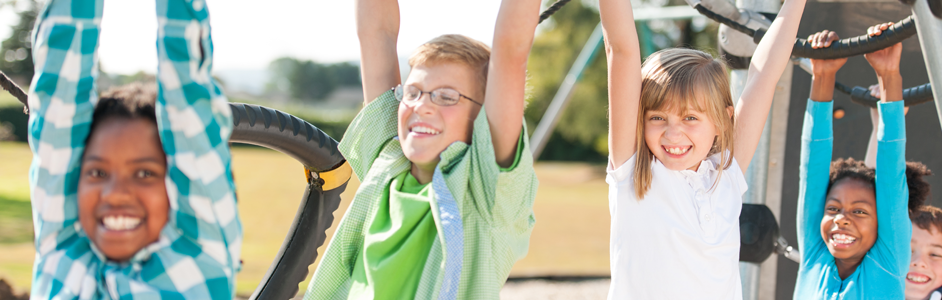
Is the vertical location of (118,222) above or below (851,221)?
above

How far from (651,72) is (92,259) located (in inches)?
47.7

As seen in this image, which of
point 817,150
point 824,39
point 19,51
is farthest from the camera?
point 19,51

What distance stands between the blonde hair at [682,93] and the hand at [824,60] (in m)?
Answer: 0.39

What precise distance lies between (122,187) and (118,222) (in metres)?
0.06

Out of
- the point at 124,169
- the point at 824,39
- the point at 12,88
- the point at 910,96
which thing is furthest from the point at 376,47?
the point at 910,96

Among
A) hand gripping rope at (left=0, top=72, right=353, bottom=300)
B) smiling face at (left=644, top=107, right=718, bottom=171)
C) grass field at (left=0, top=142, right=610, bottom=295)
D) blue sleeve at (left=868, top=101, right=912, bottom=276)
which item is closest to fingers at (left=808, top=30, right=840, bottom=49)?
blue sleeve at (left=868, top=101, right=912, bottom=276)

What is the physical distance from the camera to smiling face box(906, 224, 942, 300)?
1945 mm

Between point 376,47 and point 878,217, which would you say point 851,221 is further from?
point 376,47

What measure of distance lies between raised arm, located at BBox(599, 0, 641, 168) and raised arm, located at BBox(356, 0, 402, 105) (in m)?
0.50

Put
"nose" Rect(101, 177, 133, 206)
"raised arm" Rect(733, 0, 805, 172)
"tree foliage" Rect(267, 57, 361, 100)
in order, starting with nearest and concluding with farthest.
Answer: "nose" Rect(101, 177, 133, 206) < "raised arm" Rect(733, 0, 805, 172) < "tree foliage" Rect(267, 57, 361, 100)

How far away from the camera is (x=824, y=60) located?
1.86 metres

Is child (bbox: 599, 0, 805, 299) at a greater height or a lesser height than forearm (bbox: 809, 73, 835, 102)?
lesser

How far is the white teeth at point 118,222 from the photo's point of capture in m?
1.03

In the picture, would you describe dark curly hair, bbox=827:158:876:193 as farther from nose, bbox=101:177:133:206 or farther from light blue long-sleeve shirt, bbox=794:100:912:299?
nose, bbox=101:177:133:206
